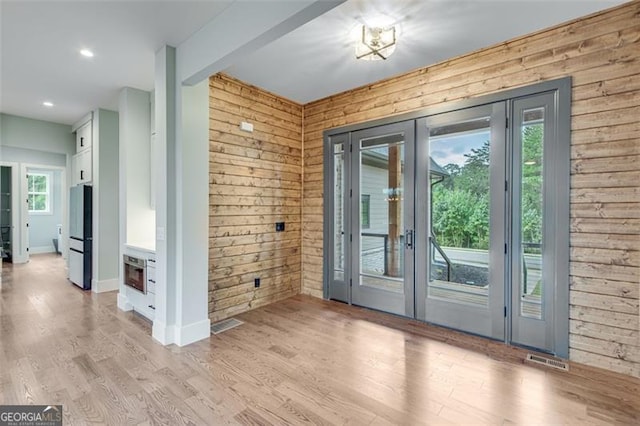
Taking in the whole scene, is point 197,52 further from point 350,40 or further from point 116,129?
point 116,129

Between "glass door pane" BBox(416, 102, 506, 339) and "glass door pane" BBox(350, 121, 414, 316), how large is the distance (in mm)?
170

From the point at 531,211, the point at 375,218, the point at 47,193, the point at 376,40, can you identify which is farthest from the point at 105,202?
the point at 47,193

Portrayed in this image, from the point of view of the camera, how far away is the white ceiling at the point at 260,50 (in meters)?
2.44

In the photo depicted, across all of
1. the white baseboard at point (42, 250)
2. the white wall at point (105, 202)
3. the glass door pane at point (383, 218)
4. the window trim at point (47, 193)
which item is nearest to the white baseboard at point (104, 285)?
the white wall at point (105, 202)

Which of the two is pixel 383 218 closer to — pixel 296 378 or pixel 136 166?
pixel 296 378

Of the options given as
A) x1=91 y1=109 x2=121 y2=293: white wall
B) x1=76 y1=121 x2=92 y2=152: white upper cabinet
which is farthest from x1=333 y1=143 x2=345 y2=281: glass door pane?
x1=76 y1=121 x2=92 y2=152: white upper cabinet

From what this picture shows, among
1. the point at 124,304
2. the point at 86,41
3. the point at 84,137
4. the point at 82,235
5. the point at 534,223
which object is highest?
the point at 86,41

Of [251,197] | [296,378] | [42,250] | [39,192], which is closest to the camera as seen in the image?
[296,378]

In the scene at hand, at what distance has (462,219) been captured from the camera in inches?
131

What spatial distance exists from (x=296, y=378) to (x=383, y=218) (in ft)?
7.34

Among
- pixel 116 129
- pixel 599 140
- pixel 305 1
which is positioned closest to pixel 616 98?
pixel 599 140

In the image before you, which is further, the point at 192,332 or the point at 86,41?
the point at 192,332

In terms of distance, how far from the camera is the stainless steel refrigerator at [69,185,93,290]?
4.77 meters

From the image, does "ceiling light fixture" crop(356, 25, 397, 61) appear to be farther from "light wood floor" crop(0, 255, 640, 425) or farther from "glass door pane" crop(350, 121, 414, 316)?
"light wood floor" crop(0, 255, 640, 425)
